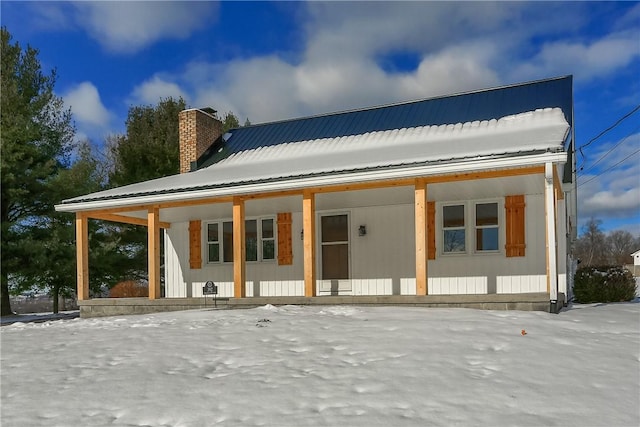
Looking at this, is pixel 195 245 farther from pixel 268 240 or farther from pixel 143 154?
pixel 143 154

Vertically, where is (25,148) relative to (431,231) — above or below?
above

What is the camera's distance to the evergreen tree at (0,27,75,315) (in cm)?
1998

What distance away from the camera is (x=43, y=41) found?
22.7 m

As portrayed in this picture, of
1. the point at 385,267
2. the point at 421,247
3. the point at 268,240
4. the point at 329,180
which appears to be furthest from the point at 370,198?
the point at 268,240

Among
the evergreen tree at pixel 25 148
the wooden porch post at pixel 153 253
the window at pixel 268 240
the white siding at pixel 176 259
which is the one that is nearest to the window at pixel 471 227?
the window at pixel 268 240

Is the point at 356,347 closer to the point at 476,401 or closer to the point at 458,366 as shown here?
the point at 458,366

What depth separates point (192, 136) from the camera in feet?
54.8

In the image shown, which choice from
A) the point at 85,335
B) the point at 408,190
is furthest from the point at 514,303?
the point at 85,335

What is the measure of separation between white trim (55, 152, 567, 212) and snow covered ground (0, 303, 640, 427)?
2698 mm

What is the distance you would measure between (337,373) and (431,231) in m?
7.91

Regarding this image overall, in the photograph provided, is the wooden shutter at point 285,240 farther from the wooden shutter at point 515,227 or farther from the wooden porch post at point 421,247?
the wooden shutter at point 515,227

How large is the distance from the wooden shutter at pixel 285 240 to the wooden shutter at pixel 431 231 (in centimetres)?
377

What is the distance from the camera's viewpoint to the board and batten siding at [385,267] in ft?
39.0

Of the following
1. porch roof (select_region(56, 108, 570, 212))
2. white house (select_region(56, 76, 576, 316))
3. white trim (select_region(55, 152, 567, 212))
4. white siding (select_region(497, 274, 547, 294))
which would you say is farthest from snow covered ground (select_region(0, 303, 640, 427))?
white siding (select_region(497, 274, 547, 294))
